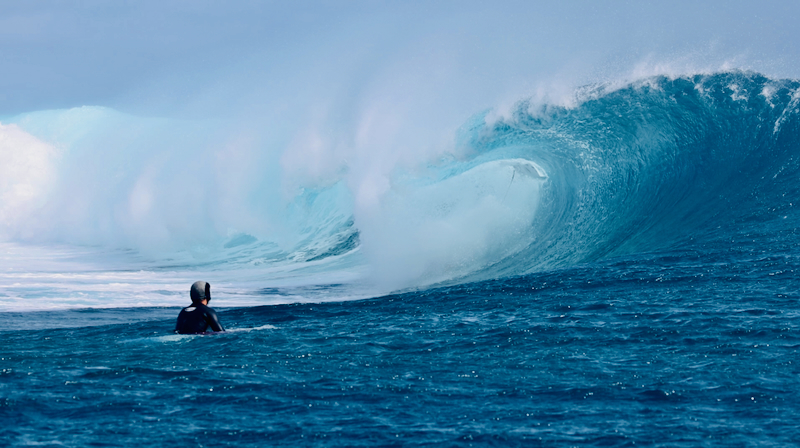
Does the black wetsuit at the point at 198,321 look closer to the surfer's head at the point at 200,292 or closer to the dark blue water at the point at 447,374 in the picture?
the surfer's head at the point at 200,292

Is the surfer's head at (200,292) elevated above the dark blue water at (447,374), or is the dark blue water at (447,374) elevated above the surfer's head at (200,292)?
the surfer's head at (200,292)

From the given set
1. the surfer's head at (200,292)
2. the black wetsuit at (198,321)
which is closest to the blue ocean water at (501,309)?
the black wetsuit at (198,321)

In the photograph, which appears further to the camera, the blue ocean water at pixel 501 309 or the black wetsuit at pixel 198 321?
the black wetsuit at pixel 198 321

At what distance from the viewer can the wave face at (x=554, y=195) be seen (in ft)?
47.7

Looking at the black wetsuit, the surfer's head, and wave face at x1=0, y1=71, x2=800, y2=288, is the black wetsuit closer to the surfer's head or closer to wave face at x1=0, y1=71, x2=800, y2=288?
the surfer's head

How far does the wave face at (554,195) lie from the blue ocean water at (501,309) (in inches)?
2.6

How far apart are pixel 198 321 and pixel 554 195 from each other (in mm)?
9952

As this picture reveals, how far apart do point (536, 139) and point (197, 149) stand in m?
14.8

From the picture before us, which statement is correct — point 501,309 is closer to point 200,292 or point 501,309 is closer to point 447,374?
point 447,374

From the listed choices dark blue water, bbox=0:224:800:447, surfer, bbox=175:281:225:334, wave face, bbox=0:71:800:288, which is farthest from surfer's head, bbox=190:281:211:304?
wave face, bbox=0:71:800:288

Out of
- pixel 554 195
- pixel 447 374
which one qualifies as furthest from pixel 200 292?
pixel 554 195

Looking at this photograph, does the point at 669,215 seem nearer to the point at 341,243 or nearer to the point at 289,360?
the point at 341,243

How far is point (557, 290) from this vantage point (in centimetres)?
1064

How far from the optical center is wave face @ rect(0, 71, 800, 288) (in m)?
14.5
